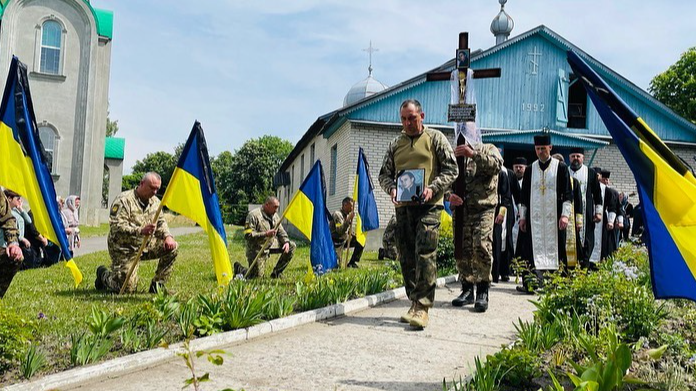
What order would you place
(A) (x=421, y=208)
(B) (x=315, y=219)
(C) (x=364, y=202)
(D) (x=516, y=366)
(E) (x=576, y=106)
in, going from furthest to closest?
(E) (x=576, y=106)
(C) (x=364, y=202)
(B) (x=315, y=219)
(A) (x=421, y=208)
(D) (x=516, y=366)

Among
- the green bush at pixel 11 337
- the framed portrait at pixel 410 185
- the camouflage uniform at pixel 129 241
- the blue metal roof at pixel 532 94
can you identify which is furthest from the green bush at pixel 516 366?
the blue metal roof at pixel 532 94

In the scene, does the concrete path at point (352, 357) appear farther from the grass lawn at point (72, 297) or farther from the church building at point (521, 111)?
the church building at point (521, 111)

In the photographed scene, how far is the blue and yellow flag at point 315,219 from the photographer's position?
8734 millimetres

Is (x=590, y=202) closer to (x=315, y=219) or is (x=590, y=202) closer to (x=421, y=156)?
(x=315, y=219)

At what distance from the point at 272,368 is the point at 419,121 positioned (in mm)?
2947

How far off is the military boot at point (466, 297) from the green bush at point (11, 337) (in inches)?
183

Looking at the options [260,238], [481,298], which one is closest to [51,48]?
[260,238]

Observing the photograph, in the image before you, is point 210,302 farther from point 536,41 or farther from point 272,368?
point 536,41

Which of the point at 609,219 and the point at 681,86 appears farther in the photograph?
the point at 681,86

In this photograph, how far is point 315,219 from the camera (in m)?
8.99

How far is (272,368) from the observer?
4129mm

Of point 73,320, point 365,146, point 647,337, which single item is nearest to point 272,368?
point 73,320

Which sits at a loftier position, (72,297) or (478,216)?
(478,216)

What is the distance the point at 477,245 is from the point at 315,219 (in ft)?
10.0
